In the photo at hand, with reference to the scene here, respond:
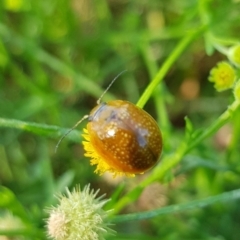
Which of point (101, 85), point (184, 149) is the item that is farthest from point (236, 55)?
point (101, 85)

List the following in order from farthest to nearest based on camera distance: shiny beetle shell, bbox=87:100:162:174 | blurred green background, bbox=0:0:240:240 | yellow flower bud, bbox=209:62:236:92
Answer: blurred green background, bbox=0:0:240:240, yellow flower bud, bbox=209:62:236:92, shiny beetle shell, bbox=87:100:162:174

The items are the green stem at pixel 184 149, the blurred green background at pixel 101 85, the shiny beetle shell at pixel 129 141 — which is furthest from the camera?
the blurred green background at pixel 101 85

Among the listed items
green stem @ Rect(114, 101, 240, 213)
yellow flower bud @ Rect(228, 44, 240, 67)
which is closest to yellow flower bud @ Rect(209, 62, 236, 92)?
yellow flower bud @ Rect(228, 44, 240, 67)

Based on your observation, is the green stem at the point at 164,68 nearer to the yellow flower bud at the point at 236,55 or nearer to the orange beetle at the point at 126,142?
the orange beetle at the point at 126,142

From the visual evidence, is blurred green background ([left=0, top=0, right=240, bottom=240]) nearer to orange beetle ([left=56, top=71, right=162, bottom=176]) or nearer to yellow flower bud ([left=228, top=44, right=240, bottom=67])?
yellow flower bud ([left=228, top=44, right=240, bottom=67])

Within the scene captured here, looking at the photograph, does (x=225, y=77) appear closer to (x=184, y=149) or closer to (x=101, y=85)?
(x=184, y=149)

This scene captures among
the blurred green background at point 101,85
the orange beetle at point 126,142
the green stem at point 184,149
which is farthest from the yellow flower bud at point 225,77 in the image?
the blurred green background at point 101,85
